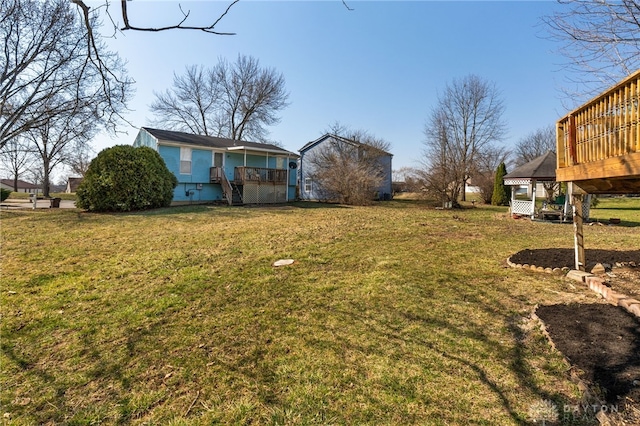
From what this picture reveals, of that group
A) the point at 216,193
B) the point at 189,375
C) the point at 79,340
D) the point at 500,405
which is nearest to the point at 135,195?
the point at 216,193

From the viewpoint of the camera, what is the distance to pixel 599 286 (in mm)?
3945

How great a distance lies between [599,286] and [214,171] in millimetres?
18394

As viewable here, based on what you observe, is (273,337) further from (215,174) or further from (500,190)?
(500,190)

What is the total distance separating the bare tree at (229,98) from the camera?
3048 centimetres

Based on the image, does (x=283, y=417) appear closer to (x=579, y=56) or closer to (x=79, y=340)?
(x=79, y=340)

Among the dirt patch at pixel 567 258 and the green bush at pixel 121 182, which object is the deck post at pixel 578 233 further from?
the green bush at pixel 121 182

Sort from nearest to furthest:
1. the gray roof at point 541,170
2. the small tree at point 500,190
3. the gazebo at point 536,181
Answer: the gazebo at point 536,181 → the gray roof at point 541,170 → the small tree at point 500,190

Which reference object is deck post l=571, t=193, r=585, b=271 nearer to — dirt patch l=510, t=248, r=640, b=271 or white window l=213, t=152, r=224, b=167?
dirt patch l=510, t=248, r=640, b=271

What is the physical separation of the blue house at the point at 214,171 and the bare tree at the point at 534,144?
34317 mm

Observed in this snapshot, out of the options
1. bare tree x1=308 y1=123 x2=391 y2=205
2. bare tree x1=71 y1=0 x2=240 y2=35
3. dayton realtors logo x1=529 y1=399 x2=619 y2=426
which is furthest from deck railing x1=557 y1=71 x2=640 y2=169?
bare tree x1=308 y1=123 x2=391 y2=205

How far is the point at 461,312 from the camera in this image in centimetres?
350

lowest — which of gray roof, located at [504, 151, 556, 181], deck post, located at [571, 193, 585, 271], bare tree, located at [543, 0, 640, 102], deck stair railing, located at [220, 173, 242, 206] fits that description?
deck post, located at [571, 193, 585, 271]

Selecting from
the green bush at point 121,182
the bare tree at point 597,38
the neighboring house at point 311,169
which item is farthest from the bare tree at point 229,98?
the bare tree at point 597,38

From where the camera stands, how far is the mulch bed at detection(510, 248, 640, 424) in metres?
2.07
